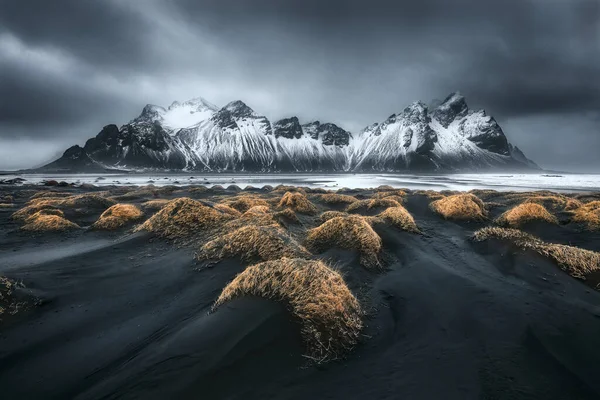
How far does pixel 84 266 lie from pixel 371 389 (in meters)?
10.5

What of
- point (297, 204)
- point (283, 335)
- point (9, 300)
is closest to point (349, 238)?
point (283, 335)

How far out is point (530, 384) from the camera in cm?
506

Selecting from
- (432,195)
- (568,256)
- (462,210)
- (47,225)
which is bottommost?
(47,225)

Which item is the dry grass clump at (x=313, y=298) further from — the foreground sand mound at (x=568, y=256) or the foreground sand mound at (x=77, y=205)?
the foreground sand mound at (x=77, y=205)

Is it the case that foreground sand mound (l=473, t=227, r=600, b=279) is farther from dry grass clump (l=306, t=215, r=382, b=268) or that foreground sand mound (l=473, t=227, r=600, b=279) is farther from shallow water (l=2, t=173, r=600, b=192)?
shallow water (l=2, t=173, r=600, b=192)

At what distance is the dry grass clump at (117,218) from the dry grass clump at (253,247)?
27.8ft

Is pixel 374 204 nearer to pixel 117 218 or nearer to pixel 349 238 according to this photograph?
pixel 349 238

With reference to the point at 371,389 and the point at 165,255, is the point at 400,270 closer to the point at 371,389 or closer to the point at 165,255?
the point at 371,389

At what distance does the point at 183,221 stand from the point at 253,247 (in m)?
5.92

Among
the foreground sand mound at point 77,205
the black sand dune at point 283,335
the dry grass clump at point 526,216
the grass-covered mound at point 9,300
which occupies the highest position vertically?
the dry grass clump at point 526,216

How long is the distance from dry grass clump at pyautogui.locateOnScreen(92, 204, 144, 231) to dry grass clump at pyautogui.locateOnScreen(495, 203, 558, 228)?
74.6 feet

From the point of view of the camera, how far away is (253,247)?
1055cm

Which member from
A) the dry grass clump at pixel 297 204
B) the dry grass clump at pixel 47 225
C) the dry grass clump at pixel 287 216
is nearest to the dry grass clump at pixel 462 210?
the dry grass clump at pixel 297 204

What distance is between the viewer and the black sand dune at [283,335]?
493cm
